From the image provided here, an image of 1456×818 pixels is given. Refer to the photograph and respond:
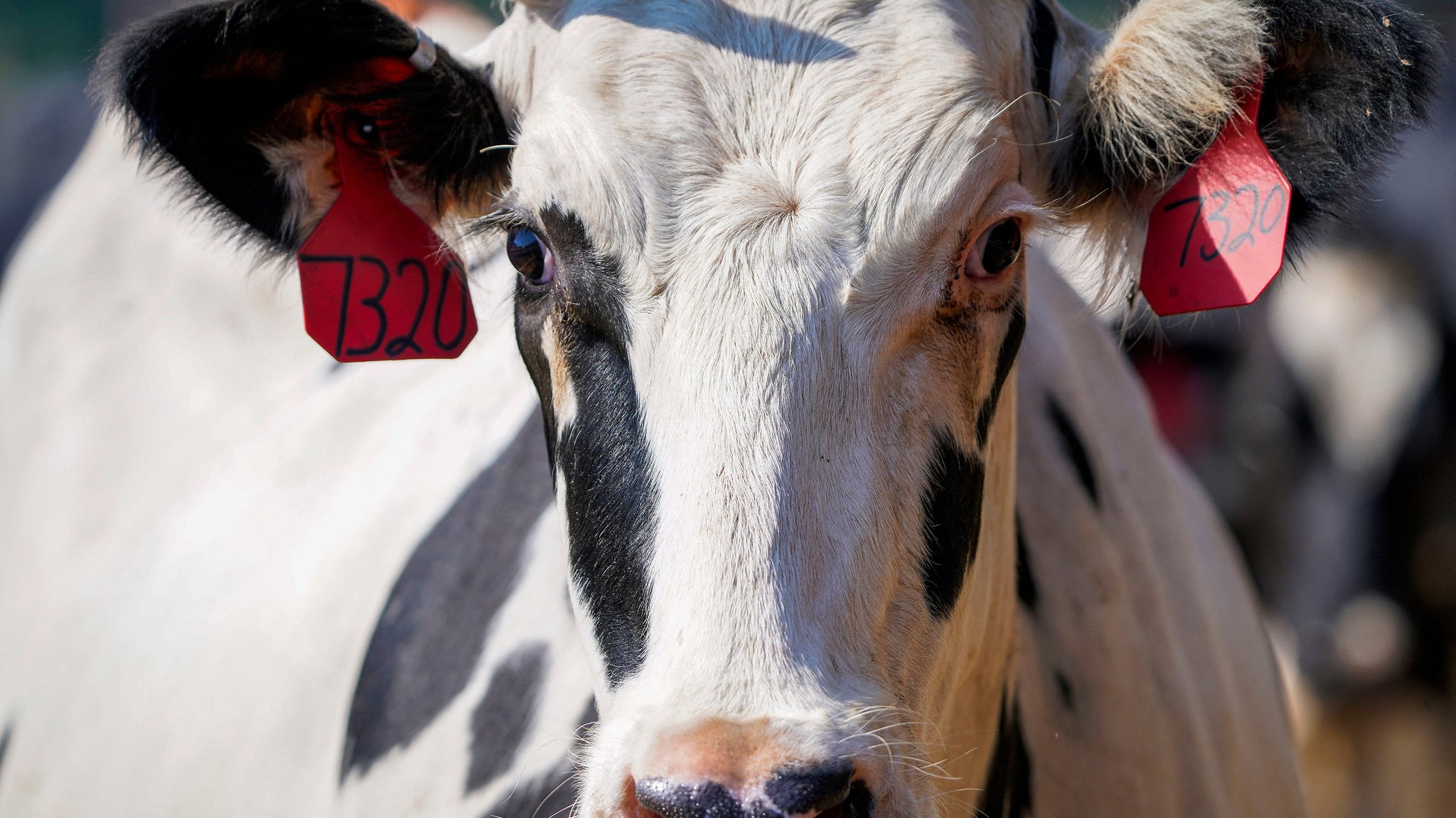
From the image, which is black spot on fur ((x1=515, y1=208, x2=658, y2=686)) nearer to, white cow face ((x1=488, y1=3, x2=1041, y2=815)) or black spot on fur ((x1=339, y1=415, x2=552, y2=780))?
white cow face ((x1=488, y1=3, x2=1041, y2=815))

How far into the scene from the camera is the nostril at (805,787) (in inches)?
50.3

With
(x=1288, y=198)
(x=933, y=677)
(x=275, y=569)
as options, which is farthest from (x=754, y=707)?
(x=275, y=569)

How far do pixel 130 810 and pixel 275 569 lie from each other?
1.85 feet

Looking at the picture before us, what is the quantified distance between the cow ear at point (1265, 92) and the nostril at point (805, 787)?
1.04 metres

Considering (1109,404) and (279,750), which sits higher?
(1109,404)

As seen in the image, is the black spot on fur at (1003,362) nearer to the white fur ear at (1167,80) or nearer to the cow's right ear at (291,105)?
the white fur ear at (1167,80)

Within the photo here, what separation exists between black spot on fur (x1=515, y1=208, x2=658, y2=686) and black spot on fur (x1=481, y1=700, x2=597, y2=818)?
1.46 feet

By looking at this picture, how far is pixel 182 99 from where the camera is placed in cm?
189

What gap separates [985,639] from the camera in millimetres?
1982

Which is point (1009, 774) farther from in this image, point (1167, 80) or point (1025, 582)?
point (1167, 80)

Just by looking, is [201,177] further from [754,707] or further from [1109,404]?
[1109,404]

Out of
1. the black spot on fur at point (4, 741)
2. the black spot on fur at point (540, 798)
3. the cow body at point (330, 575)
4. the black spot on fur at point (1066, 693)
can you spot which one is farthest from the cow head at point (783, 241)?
the black spot on fur at point (4, 741)

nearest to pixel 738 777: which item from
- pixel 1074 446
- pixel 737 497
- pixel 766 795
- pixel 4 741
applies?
pixel 766 795

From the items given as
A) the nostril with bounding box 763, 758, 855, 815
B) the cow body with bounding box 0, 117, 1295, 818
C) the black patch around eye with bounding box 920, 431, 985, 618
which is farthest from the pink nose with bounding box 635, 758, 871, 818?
the cow body with bounding box 0, 117, 1295, 818
